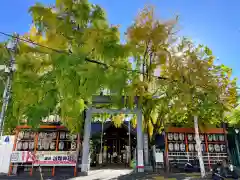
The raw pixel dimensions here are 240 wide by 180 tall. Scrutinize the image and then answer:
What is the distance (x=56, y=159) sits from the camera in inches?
333

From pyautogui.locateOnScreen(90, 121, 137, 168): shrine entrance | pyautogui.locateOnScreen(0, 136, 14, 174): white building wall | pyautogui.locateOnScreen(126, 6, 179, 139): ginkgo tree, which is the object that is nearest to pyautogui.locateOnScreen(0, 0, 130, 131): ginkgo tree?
pyautogui.locateOnScreen(126, 6, 179, 139): ginkgo tree

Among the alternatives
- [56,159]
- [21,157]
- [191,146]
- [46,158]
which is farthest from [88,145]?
[191,146]

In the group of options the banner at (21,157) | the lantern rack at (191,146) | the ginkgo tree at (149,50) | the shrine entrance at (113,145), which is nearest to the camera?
the banner at (21,157)

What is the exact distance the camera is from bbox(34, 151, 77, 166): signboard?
8.41 metres

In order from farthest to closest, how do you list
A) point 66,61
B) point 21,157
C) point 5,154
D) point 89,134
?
point 89,134 < point 5,154 < point 21,157 < point 66,61

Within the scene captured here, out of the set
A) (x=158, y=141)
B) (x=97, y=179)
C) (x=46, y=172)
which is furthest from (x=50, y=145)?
(x=158, y=141)

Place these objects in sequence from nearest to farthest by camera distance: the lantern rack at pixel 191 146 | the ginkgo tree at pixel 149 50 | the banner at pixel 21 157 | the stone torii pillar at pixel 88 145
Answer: the banner at pixel 21 157
the stone torii pillar at pixel 88 145
the ginkgo tree at pixel 149 50
the lantern rack at pixel 191 146

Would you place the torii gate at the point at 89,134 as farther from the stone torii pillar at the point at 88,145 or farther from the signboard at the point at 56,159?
the signboard at the point at 56,159

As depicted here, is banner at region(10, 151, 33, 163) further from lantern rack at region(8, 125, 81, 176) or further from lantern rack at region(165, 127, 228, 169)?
lantern rack at region(165, 127, 228, 169)

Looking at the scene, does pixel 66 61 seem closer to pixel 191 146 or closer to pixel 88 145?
pixel 88 145

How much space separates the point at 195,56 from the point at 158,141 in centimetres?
557

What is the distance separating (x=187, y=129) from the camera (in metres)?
10.0

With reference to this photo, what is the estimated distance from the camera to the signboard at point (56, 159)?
8406mm

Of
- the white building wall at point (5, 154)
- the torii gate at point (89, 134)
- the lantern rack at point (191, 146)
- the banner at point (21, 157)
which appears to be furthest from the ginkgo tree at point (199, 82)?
the white building wall at point (5, 154)
